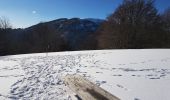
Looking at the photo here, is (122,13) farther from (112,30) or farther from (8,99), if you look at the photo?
(8,99)

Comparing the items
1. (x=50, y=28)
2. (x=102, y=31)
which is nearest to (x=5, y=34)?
(x=50, y=28)

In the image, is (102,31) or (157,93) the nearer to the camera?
(157,93)

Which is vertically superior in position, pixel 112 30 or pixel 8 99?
pixel 112 30

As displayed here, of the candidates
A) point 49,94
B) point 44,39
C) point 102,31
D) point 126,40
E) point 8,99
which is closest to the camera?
point 8,99

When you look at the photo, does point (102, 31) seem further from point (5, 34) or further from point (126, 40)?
point (5, 34)

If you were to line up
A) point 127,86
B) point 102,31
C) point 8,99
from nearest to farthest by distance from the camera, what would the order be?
point 8,99 < point 127,86 < point 102,31

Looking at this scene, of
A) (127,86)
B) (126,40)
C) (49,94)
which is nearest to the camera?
(49,94)

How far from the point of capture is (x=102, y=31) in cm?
2934

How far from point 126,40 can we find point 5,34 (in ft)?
89.0

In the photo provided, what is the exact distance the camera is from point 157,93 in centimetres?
511

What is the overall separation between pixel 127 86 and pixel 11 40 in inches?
1588

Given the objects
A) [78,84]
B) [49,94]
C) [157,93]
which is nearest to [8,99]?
[49,94]

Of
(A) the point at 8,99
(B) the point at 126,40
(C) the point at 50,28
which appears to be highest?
(C) the point at 50,28

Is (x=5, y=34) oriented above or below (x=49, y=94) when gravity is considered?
above
